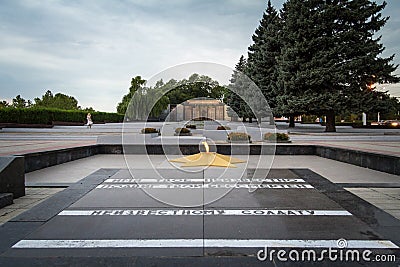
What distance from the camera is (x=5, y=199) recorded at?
13.6 ft

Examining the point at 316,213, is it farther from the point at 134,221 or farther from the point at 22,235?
the point at 22,235

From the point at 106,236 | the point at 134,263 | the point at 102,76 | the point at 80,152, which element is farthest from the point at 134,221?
the point at 102,76

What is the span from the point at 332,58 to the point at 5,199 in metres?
20.8

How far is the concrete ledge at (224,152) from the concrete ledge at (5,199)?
3.32m

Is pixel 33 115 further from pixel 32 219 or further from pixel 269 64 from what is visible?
pixel 32 219

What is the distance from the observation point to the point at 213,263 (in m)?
2.54

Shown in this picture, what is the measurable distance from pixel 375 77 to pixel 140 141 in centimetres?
1716

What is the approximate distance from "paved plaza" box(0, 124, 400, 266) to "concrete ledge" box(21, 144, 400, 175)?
212 cm

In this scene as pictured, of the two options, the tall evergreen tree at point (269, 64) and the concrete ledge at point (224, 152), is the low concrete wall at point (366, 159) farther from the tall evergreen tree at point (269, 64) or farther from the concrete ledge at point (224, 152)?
the tall evergreen tree at point (269, 64)

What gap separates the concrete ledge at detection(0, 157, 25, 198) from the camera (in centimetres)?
431

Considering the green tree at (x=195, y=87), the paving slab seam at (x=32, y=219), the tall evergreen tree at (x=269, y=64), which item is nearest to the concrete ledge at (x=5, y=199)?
the paving slab seam at (x=32, y=219)

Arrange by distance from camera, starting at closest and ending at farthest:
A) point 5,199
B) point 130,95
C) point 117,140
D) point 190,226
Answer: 1. point 190,226
2. point 5,199
3. point 117,140
4. point 130,95

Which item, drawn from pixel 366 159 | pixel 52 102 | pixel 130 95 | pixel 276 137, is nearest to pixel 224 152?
pixel 276 137

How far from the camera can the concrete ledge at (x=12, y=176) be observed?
170 inches
